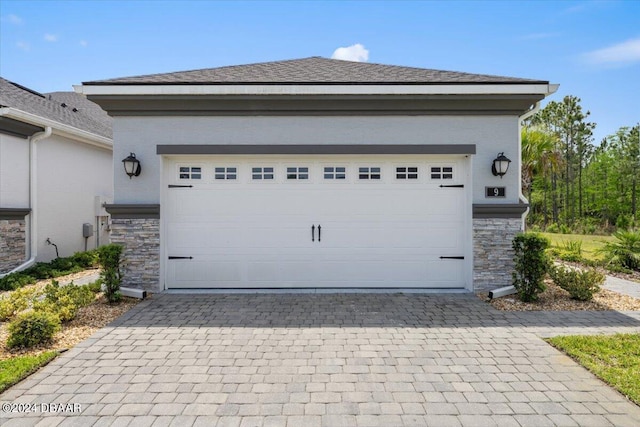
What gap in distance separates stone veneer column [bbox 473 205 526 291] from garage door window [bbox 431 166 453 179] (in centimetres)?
85

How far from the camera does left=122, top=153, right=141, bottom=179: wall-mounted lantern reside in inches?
252

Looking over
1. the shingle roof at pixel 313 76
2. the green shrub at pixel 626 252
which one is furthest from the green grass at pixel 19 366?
the green shrub at pixel 626 252

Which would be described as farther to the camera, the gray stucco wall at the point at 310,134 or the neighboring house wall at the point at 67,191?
the neighboring house wall at the point at 67,191

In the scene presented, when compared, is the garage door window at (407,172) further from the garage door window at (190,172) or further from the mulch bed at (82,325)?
the mulch bed at (82,325)

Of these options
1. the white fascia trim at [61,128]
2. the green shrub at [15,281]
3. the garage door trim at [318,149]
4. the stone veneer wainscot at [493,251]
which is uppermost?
the white fascia trim at [61,128]

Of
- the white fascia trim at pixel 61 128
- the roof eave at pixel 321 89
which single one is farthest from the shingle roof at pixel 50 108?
the roof eave at pixel 321 89

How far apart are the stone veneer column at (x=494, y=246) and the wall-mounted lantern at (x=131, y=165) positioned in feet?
20.2

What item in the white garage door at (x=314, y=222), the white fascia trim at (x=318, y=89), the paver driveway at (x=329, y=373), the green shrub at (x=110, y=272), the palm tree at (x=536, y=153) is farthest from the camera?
the palm tree at (x=536, y=153)

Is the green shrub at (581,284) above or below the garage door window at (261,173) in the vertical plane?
below

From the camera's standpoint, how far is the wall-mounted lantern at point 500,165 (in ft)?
21.0

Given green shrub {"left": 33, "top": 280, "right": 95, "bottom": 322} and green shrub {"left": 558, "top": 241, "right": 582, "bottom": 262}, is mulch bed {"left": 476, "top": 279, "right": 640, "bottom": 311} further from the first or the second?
green shrub {"left": 33, "top": 280, "right": 95, "bottom": 322}

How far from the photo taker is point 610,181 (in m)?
25.8

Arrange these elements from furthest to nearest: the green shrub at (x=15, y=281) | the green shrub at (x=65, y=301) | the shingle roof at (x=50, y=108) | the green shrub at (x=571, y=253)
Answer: the green shrub at (x=571, y=253) → the shingle roof at (x=50, y=108) → the green shrub at (x=15, y=281) → the green shrub at (x=65, y=301)

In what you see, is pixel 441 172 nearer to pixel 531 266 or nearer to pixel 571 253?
pixel 531 266
